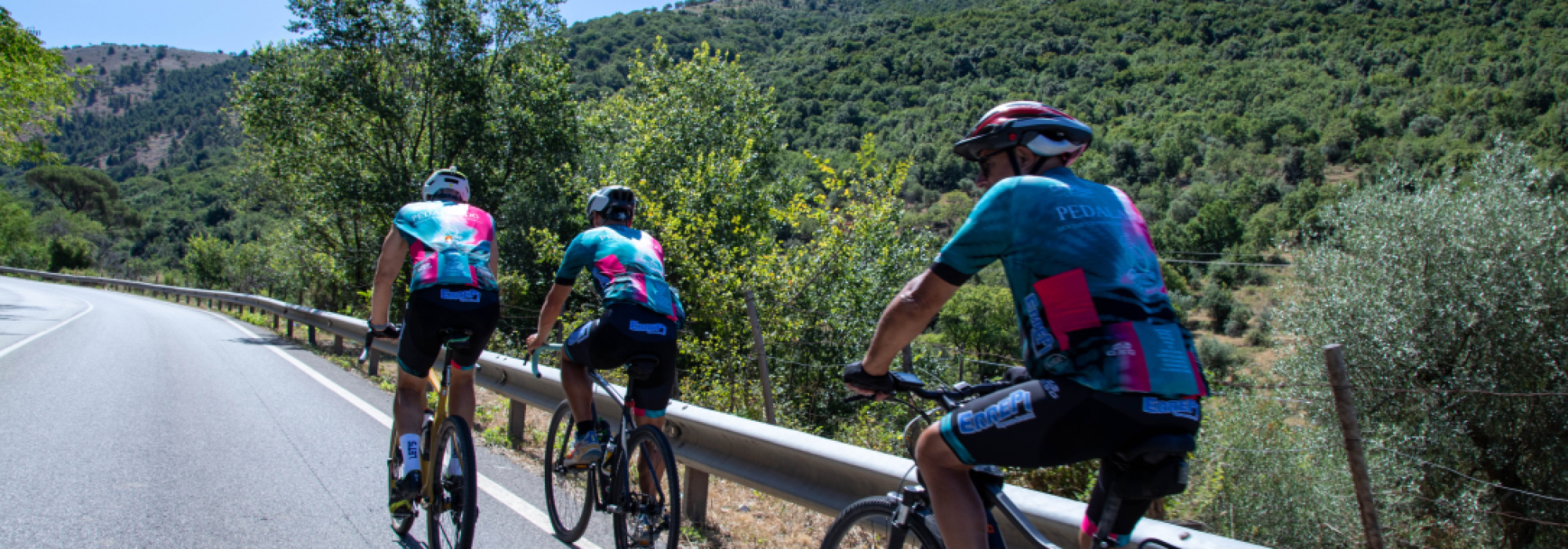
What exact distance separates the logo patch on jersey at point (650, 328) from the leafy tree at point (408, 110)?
15.3 meters

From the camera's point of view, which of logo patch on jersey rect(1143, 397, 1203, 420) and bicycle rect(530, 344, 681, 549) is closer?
logo patch on jersey rect(1143, 397, 1203, 420)

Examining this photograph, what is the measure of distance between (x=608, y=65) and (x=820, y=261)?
107278 mm

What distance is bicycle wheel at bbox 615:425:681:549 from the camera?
3219mm

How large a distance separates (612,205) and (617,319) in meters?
0.68

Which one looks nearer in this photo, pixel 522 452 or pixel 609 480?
pixel 609 480

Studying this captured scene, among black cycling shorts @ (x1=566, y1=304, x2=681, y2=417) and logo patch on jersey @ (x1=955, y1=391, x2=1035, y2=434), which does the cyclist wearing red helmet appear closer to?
logo patch on jersey @ (x1=955, y1=391, x2=1035, y2=434)

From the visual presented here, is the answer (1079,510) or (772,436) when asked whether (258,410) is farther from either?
(1079,510)

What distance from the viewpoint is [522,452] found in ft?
18.6

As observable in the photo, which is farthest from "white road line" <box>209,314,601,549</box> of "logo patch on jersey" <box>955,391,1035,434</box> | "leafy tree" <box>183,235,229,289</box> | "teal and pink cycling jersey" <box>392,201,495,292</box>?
"leafy tree" <box>183,235,229,289</box>

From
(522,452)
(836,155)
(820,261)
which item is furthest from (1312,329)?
(836,155)

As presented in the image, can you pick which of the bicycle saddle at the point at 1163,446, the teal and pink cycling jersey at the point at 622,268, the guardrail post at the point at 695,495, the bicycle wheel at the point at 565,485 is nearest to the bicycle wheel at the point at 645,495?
the bicycle wheel at the point at 565,485

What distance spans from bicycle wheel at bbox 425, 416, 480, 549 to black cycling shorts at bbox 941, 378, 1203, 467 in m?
2.28

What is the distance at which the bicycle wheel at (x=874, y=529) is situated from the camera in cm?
223

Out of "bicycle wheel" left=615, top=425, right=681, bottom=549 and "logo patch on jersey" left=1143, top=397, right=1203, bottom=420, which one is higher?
"logo patch on jersey" left=1143, top=397, right=1203, bottom=420
